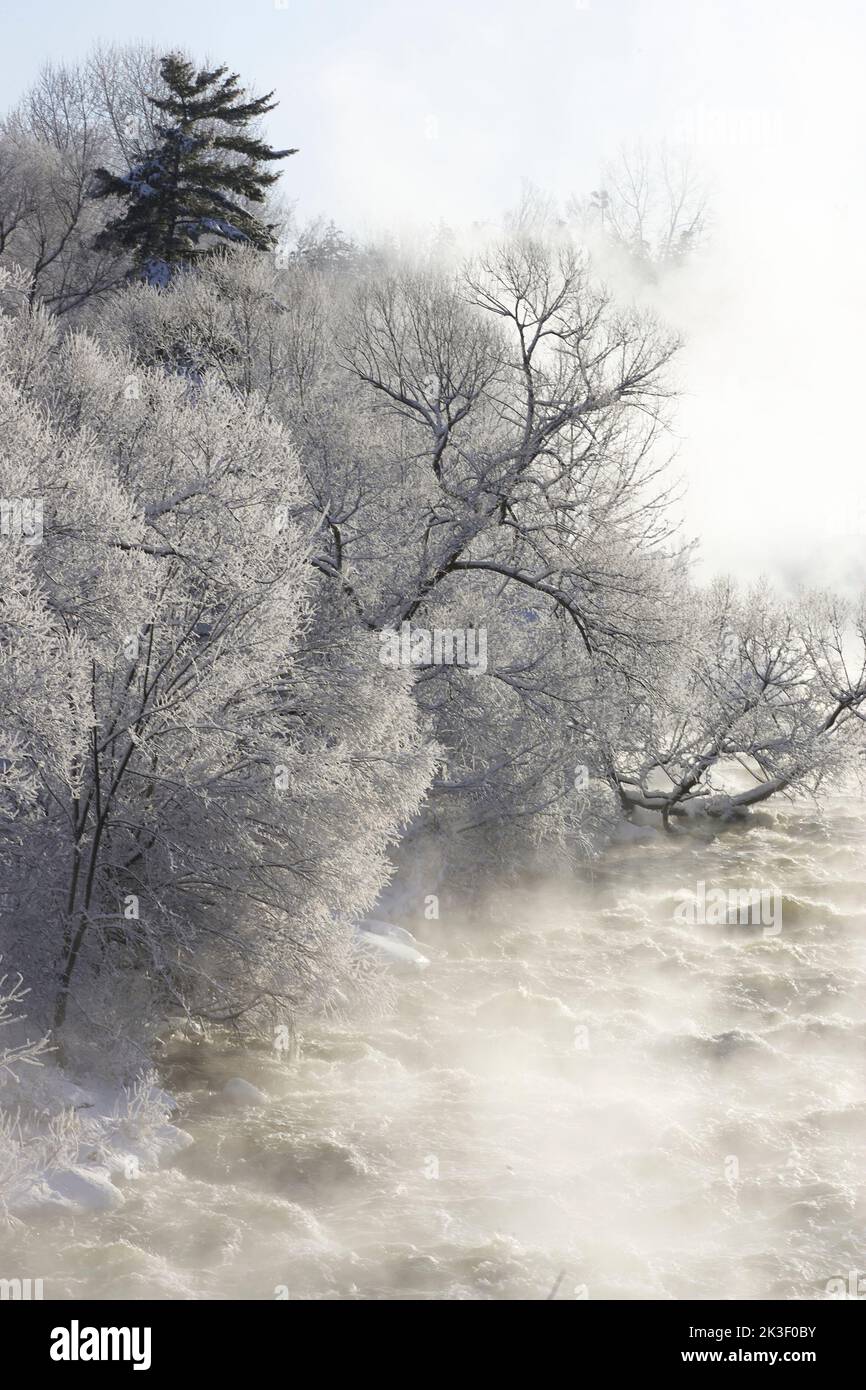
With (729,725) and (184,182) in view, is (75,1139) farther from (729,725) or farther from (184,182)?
(184,182)

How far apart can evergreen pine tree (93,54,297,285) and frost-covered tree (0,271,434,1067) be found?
23.6m

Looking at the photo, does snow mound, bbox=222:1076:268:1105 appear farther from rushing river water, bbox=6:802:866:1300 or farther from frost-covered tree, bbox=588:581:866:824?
frost-covered tree, bbox=588:581:866:824

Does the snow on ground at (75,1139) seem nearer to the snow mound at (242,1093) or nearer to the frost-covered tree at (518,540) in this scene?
the snow mound at (242,1093)

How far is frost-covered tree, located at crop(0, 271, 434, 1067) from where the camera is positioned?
10.3 metres

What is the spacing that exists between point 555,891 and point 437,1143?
8552mm

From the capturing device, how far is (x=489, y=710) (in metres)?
18.8

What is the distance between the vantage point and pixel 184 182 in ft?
111

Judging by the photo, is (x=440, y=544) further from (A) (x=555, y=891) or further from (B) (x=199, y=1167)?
(B) (x=199, y=1167)

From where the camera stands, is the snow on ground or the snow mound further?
the snow mound

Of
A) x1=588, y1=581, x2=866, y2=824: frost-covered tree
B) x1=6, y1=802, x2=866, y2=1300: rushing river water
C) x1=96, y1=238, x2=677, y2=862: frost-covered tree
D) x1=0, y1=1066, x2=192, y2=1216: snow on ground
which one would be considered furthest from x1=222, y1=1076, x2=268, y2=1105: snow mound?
x1=588, y1=581, x2=866, y2=824: frost-covered tree

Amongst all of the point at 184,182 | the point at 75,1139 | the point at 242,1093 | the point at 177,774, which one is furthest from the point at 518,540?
the point at 184,182

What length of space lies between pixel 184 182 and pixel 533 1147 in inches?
1212

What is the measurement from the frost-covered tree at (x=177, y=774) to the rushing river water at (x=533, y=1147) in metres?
1.17

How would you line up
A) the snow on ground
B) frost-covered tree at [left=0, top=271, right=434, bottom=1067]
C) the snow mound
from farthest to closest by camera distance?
1. the snow mound
2. frost-covered tree at [left=0, top=271, right=434, bottom=1067]
3. the snow on ground
